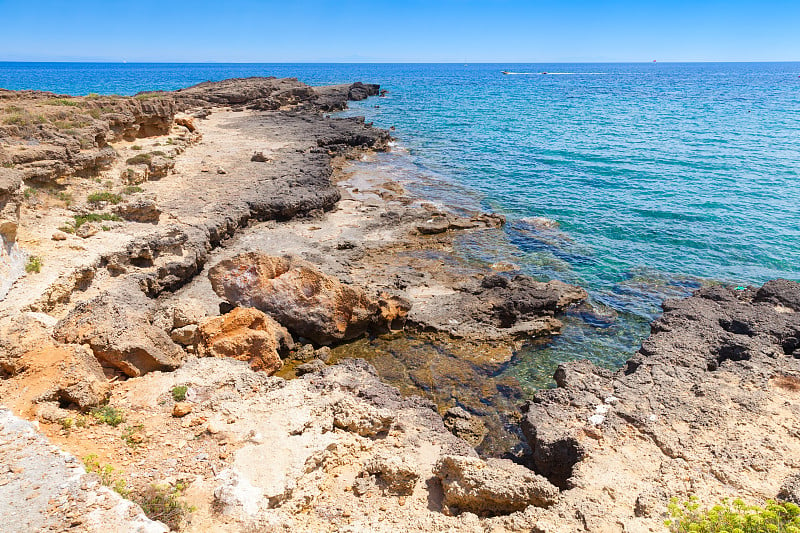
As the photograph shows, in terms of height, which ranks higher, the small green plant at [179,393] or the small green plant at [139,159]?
the small green plant at [139,159]

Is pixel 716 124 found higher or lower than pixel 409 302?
higher

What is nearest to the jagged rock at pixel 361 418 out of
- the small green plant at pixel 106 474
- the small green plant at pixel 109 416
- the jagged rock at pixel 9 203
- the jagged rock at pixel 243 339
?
the jagged rock at pixel 243 339

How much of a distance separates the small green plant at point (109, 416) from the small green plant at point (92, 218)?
28.7ft

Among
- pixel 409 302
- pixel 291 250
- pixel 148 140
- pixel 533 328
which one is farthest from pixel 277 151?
pixel 533 328

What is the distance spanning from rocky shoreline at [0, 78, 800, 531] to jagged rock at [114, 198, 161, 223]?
6 cm

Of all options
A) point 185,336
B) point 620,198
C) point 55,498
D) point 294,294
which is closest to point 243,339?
point 185,336

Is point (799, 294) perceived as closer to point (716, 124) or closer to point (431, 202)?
point (431, 202)

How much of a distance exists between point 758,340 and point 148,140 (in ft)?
88.3

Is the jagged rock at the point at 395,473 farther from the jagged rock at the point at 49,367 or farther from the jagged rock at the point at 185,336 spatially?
the jagged rock at the point at 185,336

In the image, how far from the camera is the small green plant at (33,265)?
39.8 feet

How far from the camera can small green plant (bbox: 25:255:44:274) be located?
1213cm

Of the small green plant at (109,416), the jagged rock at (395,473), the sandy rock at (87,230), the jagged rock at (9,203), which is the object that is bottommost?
the jagged rock at (395,473)

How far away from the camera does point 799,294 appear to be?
1333 centimetres

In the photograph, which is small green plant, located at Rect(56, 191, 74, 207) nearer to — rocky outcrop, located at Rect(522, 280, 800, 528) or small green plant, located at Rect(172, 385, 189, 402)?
small green plant, located at Rect(172, 385, 189, 402)
